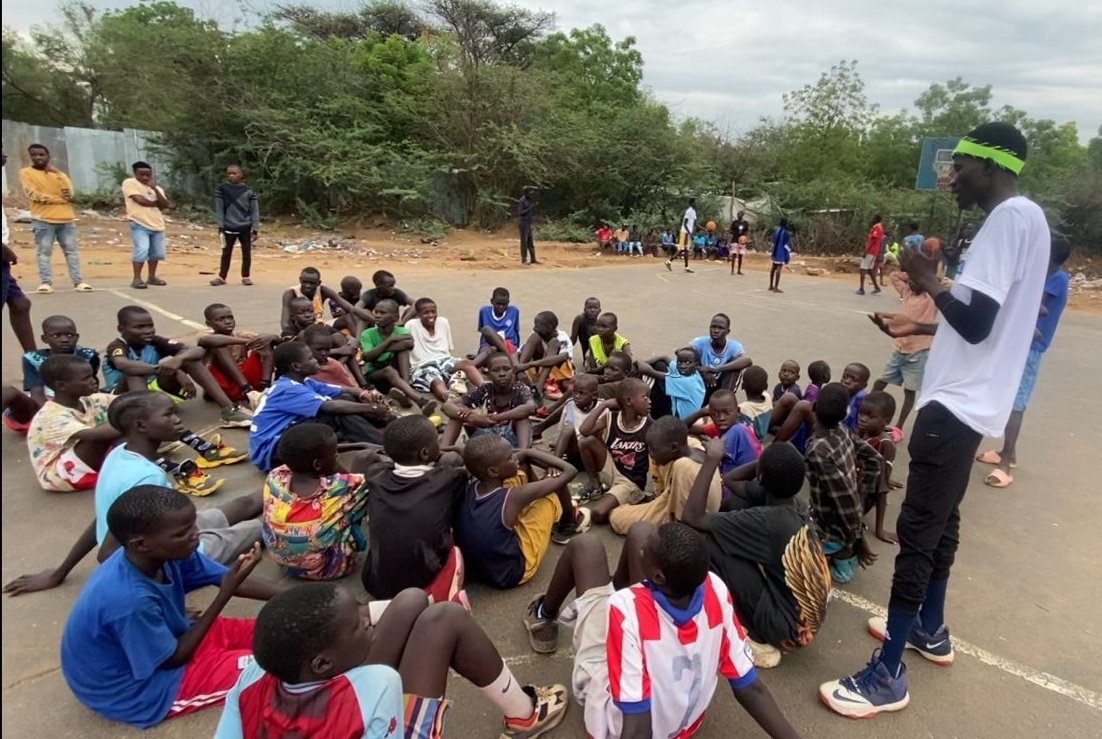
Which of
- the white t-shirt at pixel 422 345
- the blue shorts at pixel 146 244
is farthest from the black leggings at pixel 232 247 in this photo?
the white t-shirt at pixel 422 345

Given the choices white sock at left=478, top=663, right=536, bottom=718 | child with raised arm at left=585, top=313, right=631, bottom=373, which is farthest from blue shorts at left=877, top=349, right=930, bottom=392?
white sock at left=478, top=663, right=536, bottom=718

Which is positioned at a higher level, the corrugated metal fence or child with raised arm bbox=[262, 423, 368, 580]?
the corrugated metal fence

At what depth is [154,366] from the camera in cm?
493

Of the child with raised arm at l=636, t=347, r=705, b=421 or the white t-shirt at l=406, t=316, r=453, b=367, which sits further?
the white t-shirt at l=406, t=316, r=453, b=367

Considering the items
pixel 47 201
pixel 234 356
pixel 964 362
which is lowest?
pixel 234 356

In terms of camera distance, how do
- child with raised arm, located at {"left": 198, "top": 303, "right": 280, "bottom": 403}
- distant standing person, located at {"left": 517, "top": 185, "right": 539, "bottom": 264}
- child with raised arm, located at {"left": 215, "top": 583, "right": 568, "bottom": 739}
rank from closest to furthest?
child with raised arm, located at {"left": 215, "top": 583, "right": 568, "bottom": 739}
child with raised arm, located at {"left": 198, "top": 303, "right": 280, "bottom": 403}
distant standing person, located at {"left": 517, "top": 185, "right": 539, "bottom": 264}

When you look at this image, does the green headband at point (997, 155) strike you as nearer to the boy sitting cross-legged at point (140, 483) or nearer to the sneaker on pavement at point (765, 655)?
the sneaker on pavement at point (765, 655)

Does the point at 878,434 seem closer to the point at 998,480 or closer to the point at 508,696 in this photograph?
the point at 998,480

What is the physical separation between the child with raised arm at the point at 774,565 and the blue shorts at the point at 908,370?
10.6 ft

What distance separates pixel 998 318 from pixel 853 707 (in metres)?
1.59

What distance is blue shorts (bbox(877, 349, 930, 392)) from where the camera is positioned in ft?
18.1

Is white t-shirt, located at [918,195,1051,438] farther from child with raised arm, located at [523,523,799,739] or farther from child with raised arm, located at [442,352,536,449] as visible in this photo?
child with raised arm, located at [442,352,536,449]

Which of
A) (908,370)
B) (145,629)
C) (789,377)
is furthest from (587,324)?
(145,629)

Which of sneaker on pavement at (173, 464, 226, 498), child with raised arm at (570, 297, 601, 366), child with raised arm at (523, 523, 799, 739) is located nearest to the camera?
child with raised arm at (523, 523, 799, 739)
